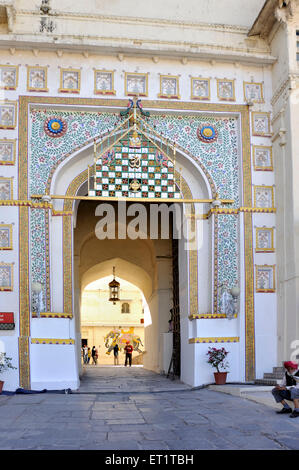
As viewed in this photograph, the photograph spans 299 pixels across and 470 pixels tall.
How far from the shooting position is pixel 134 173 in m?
10.9

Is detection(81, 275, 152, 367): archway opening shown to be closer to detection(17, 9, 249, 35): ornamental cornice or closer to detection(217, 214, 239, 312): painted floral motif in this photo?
detection(217, 214, 239, 312): painted floral motif

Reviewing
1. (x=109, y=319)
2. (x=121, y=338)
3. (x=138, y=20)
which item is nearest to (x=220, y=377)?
(x=138, y=20)

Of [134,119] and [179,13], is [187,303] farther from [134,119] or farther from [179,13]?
[179,13]

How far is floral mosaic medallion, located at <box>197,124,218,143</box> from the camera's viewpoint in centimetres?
1133

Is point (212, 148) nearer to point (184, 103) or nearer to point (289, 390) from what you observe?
point (184, 103)

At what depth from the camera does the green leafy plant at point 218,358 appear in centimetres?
1033

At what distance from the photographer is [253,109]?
1143cm

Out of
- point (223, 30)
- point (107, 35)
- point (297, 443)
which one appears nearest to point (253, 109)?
point (223, 30)

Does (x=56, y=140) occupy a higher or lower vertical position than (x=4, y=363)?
higher

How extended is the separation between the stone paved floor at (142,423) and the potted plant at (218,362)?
55 centimetres

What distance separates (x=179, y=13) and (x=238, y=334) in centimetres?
595

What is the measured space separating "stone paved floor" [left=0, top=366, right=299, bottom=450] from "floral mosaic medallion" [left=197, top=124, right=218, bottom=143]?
448 cm

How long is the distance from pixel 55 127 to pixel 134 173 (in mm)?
1618

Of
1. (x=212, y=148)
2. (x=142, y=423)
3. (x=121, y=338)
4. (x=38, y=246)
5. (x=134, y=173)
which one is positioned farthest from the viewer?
(x=121, y=338)
